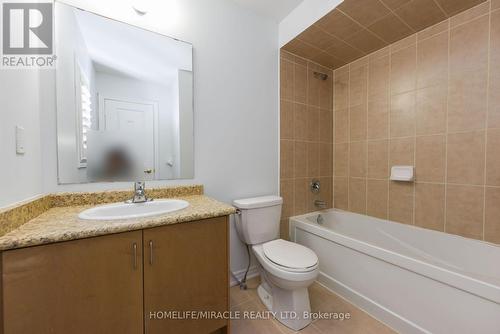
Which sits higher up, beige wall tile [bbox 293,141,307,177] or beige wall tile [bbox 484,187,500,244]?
beige wall tile [bbox 293,141,307,177]

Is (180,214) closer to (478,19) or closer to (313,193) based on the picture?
(313,193)

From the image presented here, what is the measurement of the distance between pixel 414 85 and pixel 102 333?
265 cm

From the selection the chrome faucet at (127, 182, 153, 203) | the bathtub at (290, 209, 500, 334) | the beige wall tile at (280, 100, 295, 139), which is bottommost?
the bathtub at (290, 209, 500, 334)

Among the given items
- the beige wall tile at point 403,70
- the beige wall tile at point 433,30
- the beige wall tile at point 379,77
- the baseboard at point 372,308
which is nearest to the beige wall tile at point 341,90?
the beige wall tile at point 379,77

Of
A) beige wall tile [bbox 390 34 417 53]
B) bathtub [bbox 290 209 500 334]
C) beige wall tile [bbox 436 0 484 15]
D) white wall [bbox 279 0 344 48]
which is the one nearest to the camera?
bathtub [bbox 290 209 500 334]

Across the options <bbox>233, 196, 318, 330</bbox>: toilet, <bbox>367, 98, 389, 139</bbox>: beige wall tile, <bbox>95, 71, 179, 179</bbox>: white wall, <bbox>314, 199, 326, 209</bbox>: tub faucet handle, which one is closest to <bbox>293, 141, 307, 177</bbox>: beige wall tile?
<bbox>314, 199, 326, 209</bbox>: tub faucet handle

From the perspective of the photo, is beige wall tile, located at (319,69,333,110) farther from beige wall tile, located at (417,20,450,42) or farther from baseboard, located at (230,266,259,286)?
baseboard, located at (230,266,259,286)

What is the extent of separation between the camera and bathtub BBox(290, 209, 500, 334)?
1.01 m

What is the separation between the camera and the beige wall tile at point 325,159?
2295mm

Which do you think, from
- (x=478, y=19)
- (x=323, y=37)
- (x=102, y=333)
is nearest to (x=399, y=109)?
(x=478, y=19)

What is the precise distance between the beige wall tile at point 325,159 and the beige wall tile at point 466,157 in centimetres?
102

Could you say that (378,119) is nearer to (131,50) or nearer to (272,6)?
(272,6)

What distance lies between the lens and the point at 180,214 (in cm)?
98

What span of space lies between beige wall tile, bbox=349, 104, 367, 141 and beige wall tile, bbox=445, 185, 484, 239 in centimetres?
85
